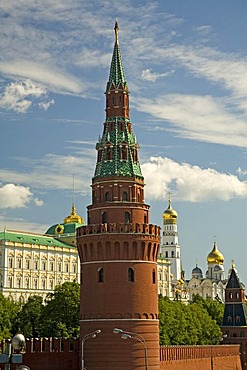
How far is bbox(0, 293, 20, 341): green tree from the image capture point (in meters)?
90.7

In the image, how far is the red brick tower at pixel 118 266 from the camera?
203 ft

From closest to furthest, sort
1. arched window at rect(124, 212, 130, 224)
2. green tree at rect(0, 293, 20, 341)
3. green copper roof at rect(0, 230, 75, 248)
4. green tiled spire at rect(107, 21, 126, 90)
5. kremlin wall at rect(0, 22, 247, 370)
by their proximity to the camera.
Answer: kremlin wall at rect(0, 22, 247, 370) < arched window at rect(124, 212, 130, 224) < green tiled spire at rect(107, 21, 126, 90) < green tree at rect(0, 293, 20, 341) < green copper roof at rect(0, 230, 75, 248)

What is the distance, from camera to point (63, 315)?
87625 millimetres

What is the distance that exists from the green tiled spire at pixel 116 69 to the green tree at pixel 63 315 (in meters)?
32.2

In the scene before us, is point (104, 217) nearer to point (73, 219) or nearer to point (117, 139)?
point (117, 139)

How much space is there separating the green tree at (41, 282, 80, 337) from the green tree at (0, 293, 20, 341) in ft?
A: 18.3

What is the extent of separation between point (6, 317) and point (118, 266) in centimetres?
3810

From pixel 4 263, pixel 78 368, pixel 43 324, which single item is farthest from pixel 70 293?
pixel 4 263

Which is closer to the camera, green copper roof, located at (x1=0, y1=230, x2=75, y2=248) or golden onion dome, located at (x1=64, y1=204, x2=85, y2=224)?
green copper roof, located at (x1=0, y1=230, x2=75, y2=248)

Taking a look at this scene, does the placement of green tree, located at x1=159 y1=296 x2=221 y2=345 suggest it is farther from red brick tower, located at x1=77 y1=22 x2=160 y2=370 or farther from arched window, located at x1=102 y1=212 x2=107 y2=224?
arched window, located at x1=102 y1=212 x2=107 y2=224

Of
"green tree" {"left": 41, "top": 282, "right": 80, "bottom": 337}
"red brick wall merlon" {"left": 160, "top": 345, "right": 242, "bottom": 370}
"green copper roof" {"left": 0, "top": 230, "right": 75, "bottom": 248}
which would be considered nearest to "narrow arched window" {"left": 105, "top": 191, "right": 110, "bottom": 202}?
"red brick wall merlon" {"left": 160, "top": 345, "right": 242, "bottom": 370}

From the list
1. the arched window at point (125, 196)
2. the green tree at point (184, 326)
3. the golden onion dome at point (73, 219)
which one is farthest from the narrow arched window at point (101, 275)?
the golden onion dome at point (73, 219)

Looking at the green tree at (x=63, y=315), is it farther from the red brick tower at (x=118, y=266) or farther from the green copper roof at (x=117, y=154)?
the green copper roof at (x=117, y=154)

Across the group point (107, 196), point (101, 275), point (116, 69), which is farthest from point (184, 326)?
point (116, 69)
